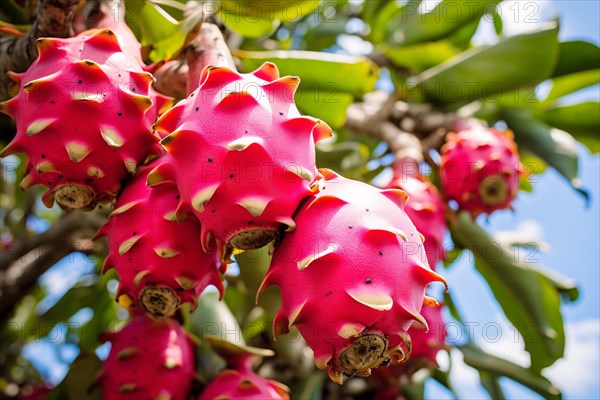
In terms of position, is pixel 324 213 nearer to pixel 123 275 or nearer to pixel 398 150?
pixel 123 275

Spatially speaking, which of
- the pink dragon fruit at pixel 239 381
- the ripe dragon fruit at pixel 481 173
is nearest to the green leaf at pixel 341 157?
the ripe dragon fruit at pixel 481 173

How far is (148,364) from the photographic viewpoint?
3.96 ft

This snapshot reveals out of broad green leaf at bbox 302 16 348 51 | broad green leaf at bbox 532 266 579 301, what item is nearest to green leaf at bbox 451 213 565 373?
broad green leaf at bbox 532 266 579 301

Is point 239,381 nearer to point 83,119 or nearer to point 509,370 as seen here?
point 83,119

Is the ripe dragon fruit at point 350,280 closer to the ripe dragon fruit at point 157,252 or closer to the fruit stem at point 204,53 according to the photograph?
the ripe dragon fruit at point 157,252

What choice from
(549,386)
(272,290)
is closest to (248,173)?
(272,290)

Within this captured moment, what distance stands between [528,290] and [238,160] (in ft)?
3.76

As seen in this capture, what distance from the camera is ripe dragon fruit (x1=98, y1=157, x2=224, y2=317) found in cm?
87

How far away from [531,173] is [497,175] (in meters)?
0.50

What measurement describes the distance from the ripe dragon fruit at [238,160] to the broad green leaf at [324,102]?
2.31 ft

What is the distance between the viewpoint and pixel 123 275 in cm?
91

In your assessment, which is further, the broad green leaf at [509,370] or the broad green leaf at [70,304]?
the broad green leaf at [70,304]

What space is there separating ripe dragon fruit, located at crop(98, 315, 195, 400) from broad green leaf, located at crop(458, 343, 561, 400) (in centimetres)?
87

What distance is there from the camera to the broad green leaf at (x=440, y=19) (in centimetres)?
191
